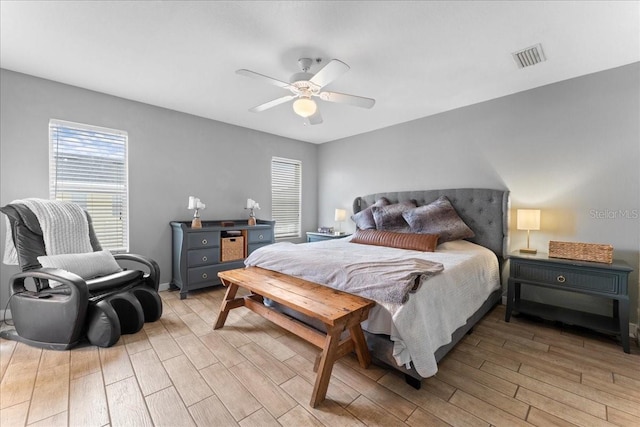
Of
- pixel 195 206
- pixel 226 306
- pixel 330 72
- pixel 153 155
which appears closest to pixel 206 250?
pixel 195 206

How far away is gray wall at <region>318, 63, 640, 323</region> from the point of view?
8.25ft

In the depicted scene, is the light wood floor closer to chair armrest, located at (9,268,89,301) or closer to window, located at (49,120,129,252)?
chair armrest, located at (9,268,89,301)

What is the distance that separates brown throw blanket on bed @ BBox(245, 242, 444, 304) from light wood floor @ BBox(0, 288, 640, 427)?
60 centimetres

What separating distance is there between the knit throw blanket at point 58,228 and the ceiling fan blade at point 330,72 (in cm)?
267

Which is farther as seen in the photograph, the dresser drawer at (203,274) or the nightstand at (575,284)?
the dresser drawer at (203,274)

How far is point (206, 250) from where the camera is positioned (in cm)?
365

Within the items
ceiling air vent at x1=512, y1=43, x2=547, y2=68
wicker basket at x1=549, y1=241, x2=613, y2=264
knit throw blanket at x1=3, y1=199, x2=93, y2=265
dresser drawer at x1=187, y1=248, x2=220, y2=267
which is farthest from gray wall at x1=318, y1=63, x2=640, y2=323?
knit throw blanket at x1=3, y1=199, x2=93, y2=265

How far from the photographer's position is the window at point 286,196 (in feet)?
16.4

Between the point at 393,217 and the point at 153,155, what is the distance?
338cm

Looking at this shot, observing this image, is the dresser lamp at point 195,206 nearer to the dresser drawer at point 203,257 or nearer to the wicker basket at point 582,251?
the dresser drawer at point 203,257

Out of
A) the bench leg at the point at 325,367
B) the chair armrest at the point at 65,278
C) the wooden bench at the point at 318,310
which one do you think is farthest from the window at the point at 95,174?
the bench leg at the point at 325,367

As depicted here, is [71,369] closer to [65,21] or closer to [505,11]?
[65,21]

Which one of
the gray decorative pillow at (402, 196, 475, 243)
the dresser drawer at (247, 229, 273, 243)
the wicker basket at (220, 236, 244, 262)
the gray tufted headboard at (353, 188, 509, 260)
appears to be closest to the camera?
the gray tufted headboard at (353, 188, 509, 260)

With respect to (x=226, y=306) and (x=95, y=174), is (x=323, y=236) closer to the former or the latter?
(x=226, y=306)
